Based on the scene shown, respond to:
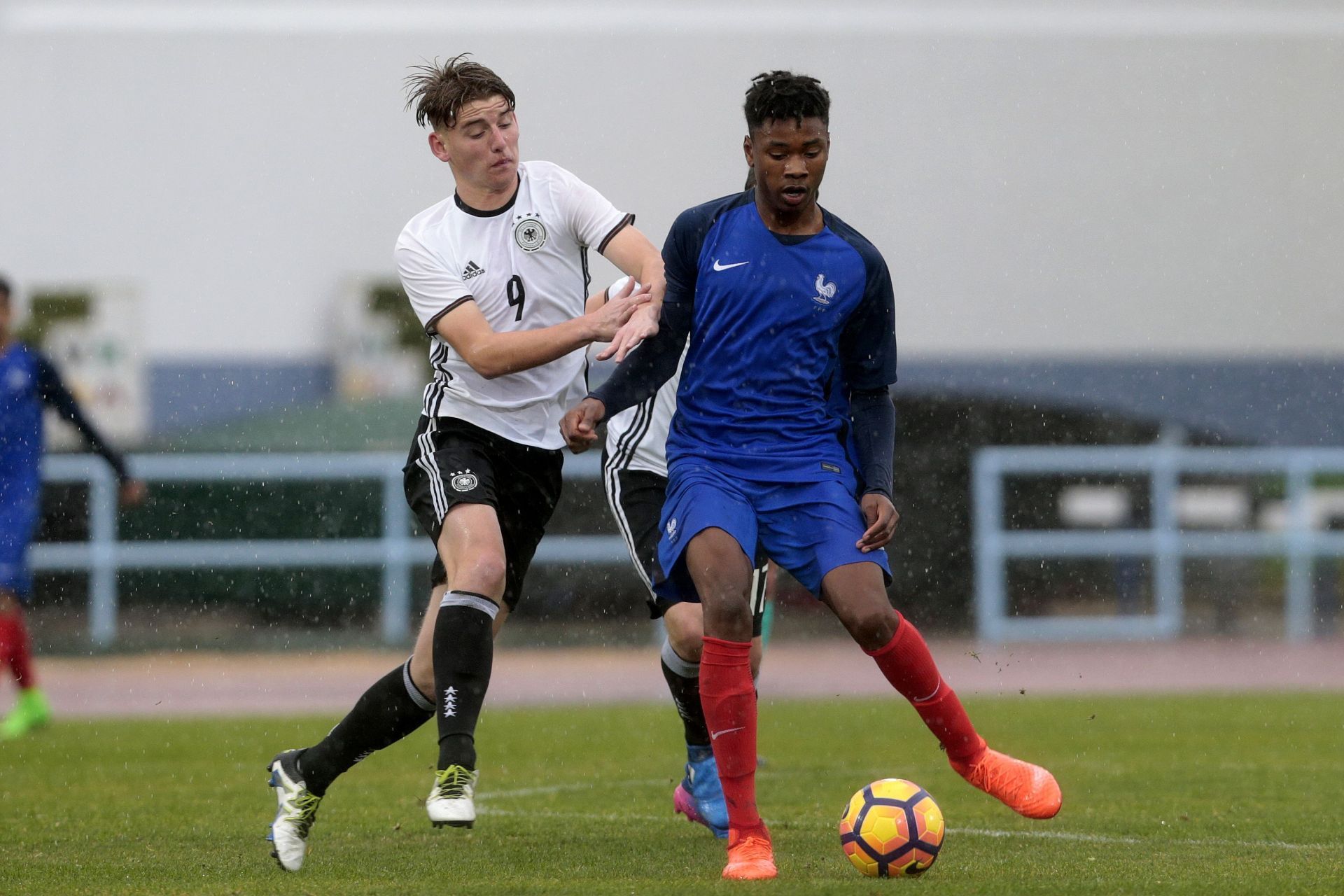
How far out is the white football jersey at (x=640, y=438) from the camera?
548 cm

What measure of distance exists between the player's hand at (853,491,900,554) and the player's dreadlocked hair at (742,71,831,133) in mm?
999

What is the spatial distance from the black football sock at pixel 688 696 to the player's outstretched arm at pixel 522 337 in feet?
4.20

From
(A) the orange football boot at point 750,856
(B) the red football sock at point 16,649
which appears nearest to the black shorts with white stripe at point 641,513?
(A) the orange football boot at point 750,856

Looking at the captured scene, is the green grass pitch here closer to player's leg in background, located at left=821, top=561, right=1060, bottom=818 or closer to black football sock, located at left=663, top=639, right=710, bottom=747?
player's leg in background, located at left=821, top=561, right=1060, bottom=818

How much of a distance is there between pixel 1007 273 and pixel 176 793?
7732 mm

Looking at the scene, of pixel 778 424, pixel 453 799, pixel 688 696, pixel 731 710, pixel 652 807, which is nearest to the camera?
pixel 453 799

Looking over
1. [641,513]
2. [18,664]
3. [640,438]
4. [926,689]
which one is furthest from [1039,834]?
[18,664]

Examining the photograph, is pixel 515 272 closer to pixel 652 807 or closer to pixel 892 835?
pixel 892 835

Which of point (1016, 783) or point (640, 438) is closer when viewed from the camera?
point (1016, 783)

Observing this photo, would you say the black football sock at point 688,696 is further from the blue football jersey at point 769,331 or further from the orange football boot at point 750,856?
the orange football boot at point 750,856

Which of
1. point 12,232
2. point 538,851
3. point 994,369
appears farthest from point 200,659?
point 538,851

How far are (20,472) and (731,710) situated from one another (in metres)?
5.60

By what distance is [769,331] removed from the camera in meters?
4.43

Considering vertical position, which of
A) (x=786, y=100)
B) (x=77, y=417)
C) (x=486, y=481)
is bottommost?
(x=486, y=481)
